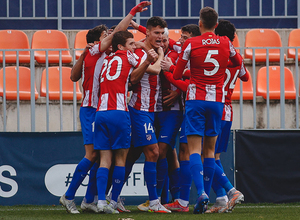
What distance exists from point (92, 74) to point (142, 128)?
33.9 inches

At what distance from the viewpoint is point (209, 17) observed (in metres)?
4.61

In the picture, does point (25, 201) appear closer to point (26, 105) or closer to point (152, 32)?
point (26, 105)

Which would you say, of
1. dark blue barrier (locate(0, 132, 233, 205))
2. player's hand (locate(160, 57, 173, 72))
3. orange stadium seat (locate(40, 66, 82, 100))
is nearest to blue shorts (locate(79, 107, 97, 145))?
player's hand (locate(160, 57, 173, 72))

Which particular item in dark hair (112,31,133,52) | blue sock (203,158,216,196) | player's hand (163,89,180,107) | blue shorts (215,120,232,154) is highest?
dark hair (112,31,133,52)

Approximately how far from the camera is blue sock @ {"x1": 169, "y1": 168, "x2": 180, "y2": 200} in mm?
5453

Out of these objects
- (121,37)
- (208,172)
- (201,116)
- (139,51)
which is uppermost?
(121,37)

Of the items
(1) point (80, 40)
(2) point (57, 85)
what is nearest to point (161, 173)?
(2) point (57, 85)

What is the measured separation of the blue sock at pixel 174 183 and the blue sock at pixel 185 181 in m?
0.29

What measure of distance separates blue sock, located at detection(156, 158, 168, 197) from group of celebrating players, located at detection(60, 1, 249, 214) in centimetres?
1

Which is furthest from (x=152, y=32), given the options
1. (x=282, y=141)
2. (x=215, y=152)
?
(x=282, y=141)

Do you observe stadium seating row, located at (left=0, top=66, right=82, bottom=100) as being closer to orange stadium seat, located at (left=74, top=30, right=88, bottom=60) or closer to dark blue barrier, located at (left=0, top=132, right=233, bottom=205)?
dark blue barrier, located at (left=0, top=132, right=233, bottom=205)

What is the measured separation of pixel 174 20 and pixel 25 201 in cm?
670

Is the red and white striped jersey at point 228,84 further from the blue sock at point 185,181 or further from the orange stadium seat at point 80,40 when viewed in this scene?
the orange stadium seat at point 80,40

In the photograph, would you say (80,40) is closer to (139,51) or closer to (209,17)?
(139,51)
